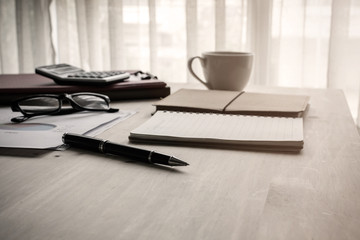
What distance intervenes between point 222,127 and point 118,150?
7.3 inches

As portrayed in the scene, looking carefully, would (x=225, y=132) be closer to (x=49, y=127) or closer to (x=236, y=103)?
(x=236, y=103)

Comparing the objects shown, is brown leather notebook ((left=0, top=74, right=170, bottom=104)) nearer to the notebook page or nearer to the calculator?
the calculator

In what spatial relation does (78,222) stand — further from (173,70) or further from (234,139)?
(173,70)

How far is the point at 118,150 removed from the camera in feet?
1.85

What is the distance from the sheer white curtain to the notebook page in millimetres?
1063

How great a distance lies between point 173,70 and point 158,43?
0.14 meters

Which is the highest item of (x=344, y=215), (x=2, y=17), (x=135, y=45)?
(x=2, y=17)

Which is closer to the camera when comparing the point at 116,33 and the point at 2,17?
the point at 116,33

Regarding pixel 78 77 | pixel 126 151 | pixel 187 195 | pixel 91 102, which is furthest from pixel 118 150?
pixel 78 77

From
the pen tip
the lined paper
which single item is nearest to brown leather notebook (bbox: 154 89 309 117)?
the lined paper

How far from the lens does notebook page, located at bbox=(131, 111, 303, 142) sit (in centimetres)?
62

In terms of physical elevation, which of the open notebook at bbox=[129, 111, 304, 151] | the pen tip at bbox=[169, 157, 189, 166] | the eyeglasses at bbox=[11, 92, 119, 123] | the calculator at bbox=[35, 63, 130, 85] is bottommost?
the pen tip at bbox=[169, 157, 189, 166]

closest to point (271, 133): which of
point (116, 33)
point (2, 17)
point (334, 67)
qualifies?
point (334, 67)

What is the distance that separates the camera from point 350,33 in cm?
162
